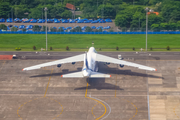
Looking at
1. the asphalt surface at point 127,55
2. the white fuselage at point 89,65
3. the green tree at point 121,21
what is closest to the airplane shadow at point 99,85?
the white fuselage at point 89,65

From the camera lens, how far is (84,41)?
150 m

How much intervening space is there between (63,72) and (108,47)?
145 feet

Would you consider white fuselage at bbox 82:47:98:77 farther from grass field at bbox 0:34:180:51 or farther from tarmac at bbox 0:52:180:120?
grass field at bbox 0:34:180:51

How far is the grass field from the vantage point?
13975 cm

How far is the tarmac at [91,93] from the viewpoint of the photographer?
243ft

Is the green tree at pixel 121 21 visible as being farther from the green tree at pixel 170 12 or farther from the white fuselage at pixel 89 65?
the white fuselage at pixel 89 65

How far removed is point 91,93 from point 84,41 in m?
68.7

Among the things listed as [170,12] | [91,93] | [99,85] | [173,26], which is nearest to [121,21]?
[173,26]

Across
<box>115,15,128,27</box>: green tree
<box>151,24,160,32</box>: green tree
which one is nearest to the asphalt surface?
<box>151,24,160,32</box>: green tree

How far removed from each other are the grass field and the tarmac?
31634 mm

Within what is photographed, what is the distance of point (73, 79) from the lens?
93.6 meters

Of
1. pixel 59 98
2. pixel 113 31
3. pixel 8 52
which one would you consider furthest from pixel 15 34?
pixel 59 98

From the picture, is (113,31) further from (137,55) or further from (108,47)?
(137,55)

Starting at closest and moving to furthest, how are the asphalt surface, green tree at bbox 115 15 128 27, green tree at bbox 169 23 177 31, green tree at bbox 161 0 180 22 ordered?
1. the asphalt surface
2. green tree at bbox 169 23 177 31
3. green tree at bbox 115 15 128 27
4. green tree at bbox 161 0 180 22
